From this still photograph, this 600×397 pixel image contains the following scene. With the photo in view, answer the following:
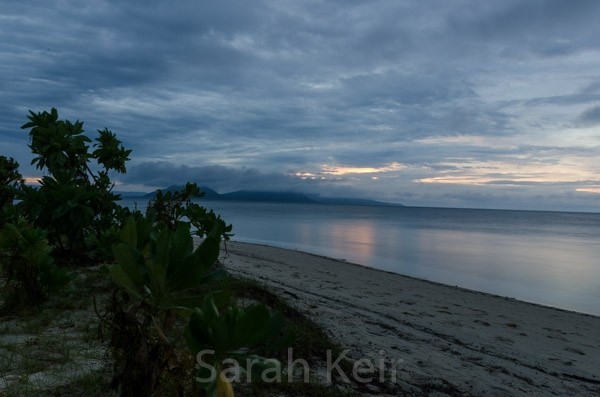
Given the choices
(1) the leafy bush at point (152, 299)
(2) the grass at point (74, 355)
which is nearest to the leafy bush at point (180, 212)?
(2) the grass at point (74, 355)

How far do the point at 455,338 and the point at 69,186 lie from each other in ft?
18.8

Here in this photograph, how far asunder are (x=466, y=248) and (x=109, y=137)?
24.5 meters

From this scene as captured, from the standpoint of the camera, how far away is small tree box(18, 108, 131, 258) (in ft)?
19.9

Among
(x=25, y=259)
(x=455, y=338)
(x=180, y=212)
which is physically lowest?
(x=455, y=338)

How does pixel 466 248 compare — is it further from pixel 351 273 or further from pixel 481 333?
pixel 481 333

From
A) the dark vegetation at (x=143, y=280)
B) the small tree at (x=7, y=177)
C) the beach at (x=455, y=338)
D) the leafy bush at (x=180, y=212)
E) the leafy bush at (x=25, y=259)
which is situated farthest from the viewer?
the small tree at (x=7, y=177)

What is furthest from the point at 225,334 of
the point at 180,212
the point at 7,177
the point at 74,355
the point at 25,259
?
the point at 7,177

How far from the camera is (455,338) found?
20.2 feet

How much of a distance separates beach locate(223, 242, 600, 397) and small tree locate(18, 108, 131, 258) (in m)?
3.02

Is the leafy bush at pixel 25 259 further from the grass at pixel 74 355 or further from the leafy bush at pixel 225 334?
the leafy bush at pixel 225 334

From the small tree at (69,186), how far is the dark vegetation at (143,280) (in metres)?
0.02

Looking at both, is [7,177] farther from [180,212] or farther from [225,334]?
[225,334]

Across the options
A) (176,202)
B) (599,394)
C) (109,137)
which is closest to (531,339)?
(599,394)

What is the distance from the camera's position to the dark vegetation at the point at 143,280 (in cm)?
186
